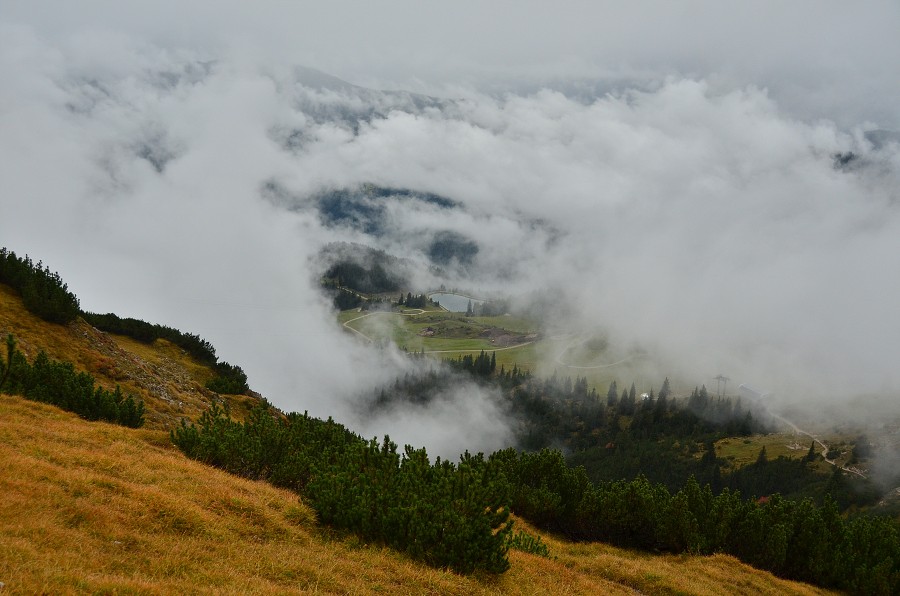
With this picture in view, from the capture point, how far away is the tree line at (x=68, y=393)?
2531cm

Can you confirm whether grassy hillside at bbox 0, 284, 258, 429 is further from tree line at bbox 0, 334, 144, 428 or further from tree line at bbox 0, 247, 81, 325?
tree line at bbox 0, 334, 144, 428

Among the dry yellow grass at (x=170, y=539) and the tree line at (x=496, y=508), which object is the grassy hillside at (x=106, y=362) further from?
the dry yellow grass at (x=170, y=539)

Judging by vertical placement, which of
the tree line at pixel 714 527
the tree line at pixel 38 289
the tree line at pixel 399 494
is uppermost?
the tree line at pixel 38 289

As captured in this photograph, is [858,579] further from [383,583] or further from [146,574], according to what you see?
[146,574]

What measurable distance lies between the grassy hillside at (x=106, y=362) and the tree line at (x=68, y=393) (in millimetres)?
4817

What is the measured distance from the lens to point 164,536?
42.9 feet

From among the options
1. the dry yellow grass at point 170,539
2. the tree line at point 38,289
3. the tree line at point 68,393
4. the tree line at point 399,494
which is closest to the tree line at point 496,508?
the tree line at point 399,494

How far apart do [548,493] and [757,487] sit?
674 feet

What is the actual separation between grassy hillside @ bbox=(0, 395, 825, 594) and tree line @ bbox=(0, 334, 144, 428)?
3672mm

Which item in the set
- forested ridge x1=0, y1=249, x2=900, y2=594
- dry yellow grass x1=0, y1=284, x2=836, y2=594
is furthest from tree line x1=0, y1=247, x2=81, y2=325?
dry yellow grass x1=0, y1=284, x2=836, y2=594

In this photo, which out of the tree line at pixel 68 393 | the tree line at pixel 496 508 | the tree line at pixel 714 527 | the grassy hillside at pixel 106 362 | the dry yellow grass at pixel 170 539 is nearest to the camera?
the dry yellow grass at pixel 170 539

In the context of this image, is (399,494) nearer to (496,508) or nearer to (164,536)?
(496,508)

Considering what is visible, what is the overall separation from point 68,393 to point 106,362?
14.8 metres

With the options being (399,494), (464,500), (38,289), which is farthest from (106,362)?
(464,500)
